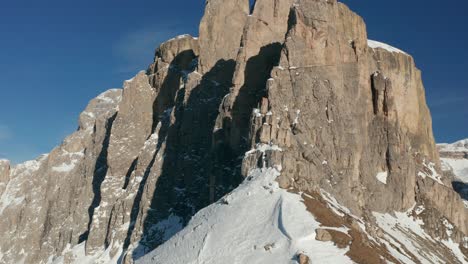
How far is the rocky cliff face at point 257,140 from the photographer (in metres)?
118

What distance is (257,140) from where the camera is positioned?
111m

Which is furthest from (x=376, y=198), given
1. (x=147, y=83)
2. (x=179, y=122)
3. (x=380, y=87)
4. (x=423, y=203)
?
(x=147, y=83)

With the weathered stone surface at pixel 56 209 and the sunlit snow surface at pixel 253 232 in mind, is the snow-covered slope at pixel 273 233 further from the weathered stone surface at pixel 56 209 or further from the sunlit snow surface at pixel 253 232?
the weathered stone surface at pixel 56 209

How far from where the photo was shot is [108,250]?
464 ft

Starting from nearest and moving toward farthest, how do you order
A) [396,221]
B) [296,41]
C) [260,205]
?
[260,205], [296,41], [396,221]

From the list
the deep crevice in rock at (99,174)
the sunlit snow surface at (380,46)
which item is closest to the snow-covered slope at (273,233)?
the deep crevice in rock at (99,174)

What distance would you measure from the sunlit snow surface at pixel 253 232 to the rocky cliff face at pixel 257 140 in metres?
4.07

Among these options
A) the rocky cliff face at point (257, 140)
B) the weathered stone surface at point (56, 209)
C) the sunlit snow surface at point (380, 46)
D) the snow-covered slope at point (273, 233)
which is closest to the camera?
the snow-covered slope at point (273, 233)

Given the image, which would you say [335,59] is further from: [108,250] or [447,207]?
[108,250]

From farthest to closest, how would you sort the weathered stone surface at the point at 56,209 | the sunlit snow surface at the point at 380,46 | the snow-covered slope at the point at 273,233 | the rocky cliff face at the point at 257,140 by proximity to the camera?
the weathered stone surface at the point at 56,209, the sunlit snow surface at the point at 380,46, the rocky cliff face at the point at 257,140, the snow-covered slope at the point at 273,233

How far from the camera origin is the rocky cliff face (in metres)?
118

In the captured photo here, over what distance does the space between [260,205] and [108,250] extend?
5653 centimetres

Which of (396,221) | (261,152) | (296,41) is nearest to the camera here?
(261,152)

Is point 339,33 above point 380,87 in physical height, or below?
above
